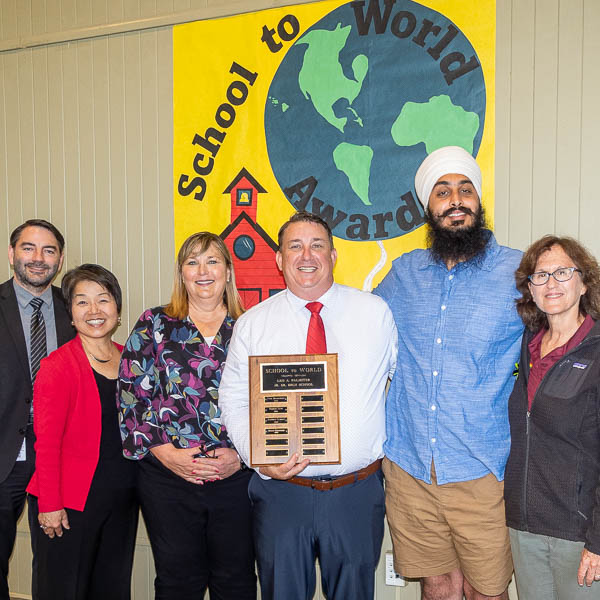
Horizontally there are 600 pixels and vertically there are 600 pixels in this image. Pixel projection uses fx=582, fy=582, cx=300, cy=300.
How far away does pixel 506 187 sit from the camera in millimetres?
2697

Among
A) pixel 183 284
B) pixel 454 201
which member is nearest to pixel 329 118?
pixel 454 201

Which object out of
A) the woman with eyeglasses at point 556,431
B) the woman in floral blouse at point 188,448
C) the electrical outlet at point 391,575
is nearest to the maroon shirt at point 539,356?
the woman with eyeglasses at point 556,431

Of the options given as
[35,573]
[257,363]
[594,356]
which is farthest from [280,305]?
[35,573]

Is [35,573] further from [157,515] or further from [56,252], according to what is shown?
[56,252]

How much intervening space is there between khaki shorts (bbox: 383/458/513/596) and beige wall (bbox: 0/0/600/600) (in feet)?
2.32

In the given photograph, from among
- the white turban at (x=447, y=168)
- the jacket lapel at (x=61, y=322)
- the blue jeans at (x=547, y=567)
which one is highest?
the white turban at (x=447, y=168)

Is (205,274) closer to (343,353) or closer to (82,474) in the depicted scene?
(343,353)

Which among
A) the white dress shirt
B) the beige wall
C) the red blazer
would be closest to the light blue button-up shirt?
the white dress shirt

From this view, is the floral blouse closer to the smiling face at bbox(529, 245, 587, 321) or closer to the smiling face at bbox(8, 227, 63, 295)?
the smiling face at bbox(8, 227, 63, 295)

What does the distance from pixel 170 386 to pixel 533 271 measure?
1477mm

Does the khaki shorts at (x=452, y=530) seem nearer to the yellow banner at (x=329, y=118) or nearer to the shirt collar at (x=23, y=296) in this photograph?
the yellow banner at (x=329, y=118)

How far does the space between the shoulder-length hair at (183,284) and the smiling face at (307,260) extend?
13.5 inches

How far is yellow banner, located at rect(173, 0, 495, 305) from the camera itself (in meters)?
2.74

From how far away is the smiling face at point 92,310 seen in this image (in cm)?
264
